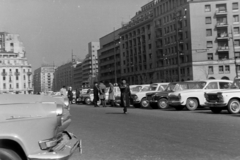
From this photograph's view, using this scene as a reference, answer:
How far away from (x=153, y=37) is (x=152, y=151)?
80.9m

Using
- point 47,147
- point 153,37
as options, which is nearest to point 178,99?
point 47,147

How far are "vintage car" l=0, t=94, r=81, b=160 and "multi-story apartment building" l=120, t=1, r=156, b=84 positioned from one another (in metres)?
80.3

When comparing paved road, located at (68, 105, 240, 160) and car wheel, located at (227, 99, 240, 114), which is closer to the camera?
paved road, located at (68, 105, 240, 160)

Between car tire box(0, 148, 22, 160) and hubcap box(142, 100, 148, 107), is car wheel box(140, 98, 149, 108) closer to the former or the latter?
hubcap box(142, 100, 148, 107)

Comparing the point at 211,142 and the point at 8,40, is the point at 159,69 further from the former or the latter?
the point at 8,40

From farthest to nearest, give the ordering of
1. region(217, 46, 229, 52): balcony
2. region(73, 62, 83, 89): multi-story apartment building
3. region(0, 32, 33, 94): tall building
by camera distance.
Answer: region(73, 62, 83, 89): multi-story apartment building → region(0, 32, 33, 94): tall building → region(217, 46, 229, 52): balcony

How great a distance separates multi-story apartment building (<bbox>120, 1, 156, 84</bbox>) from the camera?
86.8 metres

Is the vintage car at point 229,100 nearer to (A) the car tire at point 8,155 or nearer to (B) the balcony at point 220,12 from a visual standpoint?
(A) the car tire at point 8,155

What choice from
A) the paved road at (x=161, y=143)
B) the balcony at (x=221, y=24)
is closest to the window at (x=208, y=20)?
the balcony at (x=221, y=24)

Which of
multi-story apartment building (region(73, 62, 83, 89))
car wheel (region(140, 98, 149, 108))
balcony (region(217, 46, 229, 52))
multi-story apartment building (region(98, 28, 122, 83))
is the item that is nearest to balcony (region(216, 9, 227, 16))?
balcony (region(217, 46, 229, 52))

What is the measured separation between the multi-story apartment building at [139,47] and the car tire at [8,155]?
264 feet

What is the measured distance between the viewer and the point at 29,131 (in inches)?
143

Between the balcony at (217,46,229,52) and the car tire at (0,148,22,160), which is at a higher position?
the balcony at (217,46,229,52)

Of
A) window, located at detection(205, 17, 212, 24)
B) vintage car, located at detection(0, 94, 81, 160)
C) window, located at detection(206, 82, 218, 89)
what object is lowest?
vintage car, located at detection(0, 94, 81, 160)
